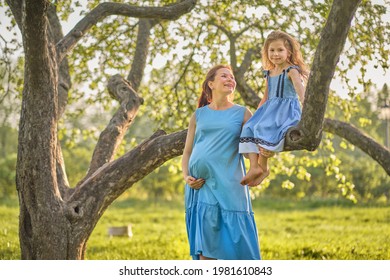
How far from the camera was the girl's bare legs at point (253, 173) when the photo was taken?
3699 mm

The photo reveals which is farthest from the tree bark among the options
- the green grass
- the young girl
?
the green grass

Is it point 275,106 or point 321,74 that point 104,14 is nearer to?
point 275,106

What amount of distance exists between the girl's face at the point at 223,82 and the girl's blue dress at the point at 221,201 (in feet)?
0.57

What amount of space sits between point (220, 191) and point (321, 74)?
2.90 feet

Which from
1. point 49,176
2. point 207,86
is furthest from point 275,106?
point 49,176

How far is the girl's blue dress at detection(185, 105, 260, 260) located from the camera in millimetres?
3777

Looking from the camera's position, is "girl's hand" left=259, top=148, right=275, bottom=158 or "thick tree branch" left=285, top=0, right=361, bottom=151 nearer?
"thick tree branch" left=285, top=0, right=361, bottom=151

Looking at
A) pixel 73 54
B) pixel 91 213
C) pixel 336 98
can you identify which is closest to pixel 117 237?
pixel 73 54

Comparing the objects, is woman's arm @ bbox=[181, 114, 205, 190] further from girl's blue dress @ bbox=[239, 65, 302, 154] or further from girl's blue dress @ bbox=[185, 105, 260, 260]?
girl's blue dress @ bbox=[239, 65, 302, 154]

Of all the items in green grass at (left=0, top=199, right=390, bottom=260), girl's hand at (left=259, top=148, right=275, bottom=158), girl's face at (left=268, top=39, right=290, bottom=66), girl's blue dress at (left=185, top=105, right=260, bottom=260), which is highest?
girl's face at (left=268, top=39, right=290, bottom=66)

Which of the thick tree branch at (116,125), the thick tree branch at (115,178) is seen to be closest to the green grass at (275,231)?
the thick tree branch at (116,125)

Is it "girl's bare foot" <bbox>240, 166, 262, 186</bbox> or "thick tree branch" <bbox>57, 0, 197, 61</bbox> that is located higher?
"thick tree branch" <bbox>57, 0, 197, 61</bbox>

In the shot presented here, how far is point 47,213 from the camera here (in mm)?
4910

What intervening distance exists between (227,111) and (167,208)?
424 inches
